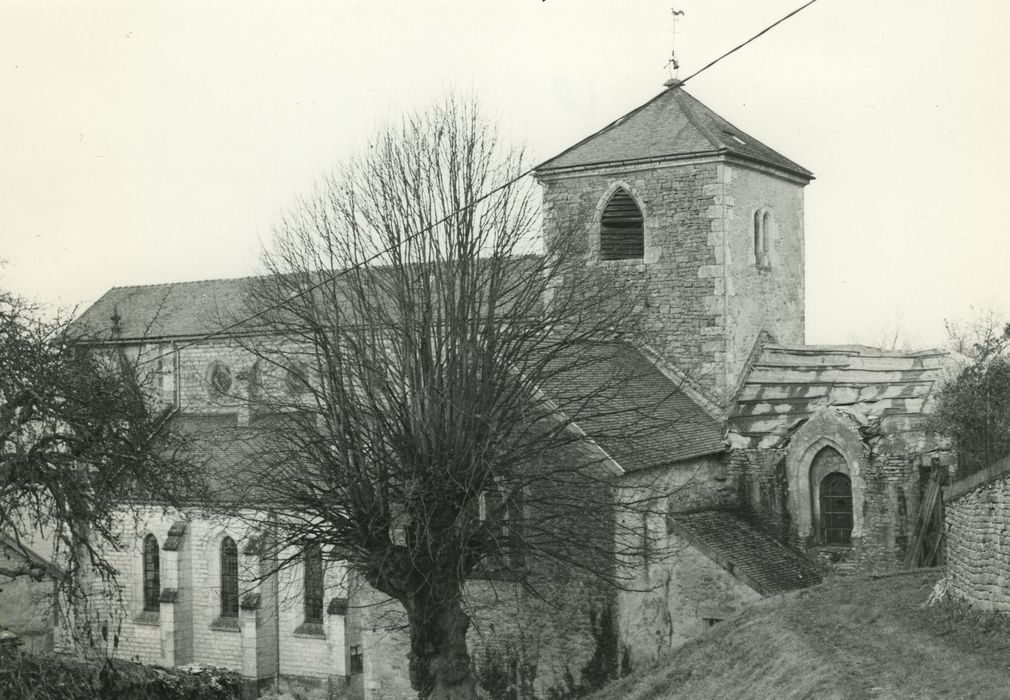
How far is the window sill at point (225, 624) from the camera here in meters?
26.5

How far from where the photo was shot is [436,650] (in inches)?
622

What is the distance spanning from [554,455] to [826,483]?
→ 5.12 metres

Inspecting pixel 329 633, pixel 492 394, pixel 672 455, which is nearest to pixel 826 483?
pixel 672 455

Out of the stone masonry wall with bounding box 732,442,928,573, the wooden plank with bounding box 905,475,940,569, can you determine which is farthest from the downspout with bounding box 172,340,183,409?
the wooden plank with bounding box 905,475,940,569

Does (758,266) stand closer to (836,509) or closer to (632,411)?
(836,509)

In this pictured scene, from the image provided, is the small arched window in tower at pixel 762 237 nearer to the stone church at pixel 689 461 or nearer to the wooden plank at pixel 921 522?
the stone church at pixel 689 461

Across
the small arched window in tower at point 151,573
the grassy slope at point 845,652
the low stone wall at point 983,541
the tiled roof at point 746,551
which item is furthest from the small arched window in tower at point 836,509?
the small arched window in tower at point 151,573

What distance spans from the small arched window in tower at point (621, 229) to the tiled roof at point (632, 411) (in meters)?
1.89

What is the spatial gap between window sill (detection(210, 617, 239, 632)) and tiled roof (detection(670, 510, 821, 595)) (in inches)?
481

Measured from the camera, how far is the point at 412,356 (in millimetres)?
16406

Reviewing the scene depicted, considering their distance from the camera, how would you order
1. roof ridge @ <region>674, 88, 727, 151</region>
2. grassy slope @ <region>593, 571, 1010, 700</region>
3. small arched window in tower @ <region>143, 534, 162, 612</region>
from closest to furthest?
grassy slope @ <region>593, 571, 1010, 700</region> → roof ridge @ <region>674, 88, 727, 151</region> → small arched window in tower @ <region>143, 534, 162, 612</region>

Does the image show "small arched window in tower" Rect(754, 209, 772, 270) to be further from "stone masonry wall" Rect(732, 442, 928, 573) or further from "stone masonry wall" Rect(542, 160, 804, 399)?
"stone masonry wall" Rect(732, 442, 928, 573)

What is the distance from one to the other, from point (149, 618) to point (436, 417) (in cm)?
1506

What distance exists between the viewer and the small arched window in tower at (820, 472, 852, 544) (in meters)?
19.5
